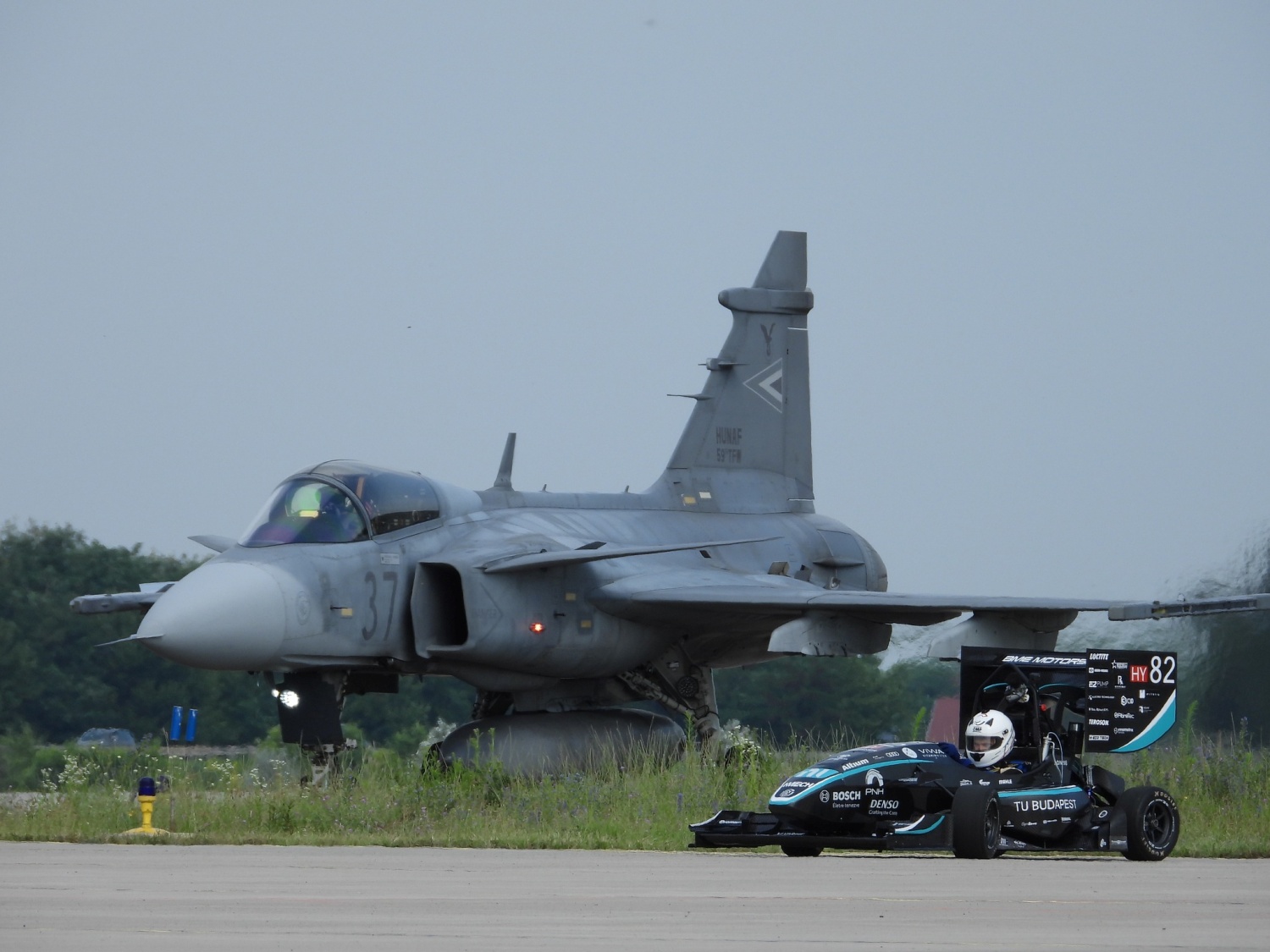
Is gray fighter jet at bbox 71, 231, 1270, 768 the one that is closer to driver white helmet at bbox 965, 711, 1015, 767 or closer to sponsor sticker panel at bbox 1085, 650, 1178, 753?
sponsor sticker panel at bbox 1085, 650, 1178, 753

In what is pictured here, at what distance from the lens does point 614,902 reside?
8.21 meters

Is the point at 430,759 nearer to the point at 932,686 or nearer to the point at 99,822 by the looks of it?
the point at 99,822

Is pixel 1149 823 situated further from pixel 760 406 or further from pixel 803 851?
pixel 760 406

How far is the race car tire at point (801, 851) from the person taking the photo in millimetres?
11727

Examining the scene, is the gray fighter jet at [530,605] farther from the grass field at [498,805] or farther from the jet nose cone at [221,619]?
the grass field at [498,805]

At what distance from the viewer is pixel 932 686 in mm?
25250

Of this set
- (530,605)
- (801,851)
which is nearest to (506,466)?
(530,605)

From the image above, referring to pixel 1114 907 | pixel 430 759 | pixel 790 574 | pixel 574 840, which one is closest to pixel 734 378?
pixel 790 574

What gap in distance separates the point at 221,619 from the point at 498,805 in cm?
254

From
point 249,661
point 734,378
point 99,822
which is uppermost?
point 734,378

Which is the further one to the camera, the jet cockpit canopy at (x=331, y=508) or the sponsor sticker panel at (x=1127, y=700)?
the jet cockpit canopy at (x=331, y=508)

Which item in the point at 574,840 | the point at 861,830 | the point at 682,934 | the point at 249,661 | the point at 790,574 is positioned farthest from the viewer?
the point at 790,574

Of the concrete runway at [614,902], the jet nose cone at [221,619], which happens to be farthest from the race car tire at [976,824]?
→ the jet nose cone at [221,619]

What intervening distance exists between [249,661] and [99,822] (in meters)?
1.94
